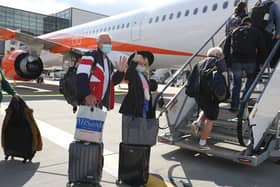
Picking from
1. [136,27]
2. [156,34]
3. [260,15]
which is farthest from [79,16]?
[260,15]

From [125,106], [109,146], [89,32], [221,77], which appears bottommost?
[109,146]

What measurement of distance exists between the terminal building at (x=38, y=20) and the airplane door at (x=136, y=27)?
4308 cm

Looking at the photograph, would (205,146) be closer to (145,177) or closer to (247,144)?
(247,144)

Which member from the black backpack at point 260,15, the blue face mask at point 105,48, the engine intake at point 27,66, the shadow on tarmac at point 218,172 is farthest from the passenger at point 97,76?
the engine intake at point 27,66

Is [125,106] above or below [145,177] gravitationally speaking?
above

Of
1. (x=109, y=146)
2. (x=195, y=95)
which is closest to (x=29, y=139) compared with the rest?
(x=109, y=146)

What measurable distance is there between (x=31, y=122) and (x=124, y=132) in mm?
1451

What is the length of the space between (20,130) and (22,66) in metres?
10.5

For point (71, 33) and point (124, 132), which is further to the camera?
point (71, 33)

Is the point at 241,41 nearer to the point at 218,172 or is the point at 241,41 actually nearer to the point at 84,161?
the point at 218,172

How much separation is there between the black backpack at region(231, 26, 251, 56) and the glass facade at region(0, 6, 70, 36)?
54.5 metres

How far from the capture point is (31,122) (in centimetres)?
414

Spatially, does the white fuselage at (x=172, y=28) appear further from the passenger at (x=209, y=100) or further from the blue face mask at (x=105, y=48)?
the blue face mask at (x=105, y=48)

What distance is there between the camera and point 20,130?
4148mm
